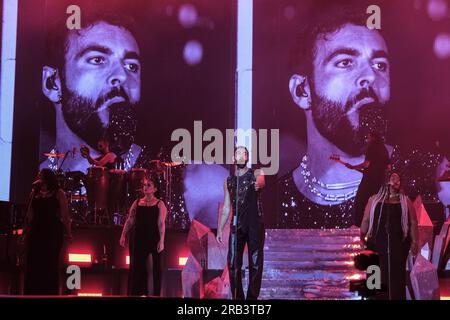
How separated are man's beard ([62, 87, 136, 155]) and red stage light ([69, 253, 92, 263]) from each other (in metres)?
3.05

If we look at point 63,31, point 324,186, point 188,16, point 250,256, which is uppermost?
point 188,16

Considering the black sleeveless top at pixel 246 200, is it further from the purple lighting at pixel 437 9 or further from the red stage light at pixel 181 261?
the purple lighting at pixel 437 9

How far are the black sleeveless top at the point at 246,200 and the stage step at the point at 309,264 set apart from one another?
6.32 ft

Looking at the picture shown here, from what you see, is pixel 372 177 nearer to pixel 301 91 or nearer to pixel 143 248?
pixel 301 91

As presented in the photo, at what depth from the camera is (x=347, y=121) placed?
40.1 feet

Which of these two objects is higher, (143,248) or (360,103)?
(360,103)

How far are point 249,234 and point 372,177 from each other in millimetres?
3397

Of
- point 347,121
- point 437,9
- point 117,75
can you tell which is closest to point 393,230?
point 347,121

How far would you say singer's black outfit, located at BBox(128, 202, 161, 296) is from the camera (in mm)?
8281

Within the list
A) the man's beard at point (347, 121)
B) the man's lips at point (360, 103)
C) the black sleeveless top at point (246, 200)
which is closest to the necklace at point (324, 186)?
the man's beard at point (347, 121)

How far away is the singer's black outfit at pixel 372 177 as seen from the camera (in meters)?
10.1
